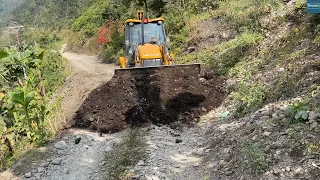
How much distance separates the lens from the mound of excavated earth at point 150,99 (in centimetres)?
796

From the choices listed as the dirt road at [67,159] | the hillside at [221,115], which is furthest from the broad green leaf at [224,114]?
the dirt road at [67,159]

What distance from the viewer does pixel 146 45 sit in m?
10.4

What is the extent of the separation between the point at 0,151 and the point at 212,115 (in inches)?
200

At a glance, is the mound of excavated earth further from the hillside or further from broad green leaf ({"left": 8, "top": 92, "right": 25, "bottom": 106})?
broad green leaf ({"left": 8, "top": 92, "right": 25, "bottom": 106})

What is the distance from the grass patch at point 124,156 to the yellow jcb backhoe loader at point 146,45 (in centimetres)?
320

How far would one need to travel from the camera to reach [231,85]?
8.97 meters

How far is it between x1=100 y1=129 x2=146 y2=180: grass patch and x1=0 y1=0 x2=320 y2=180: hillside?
19 mm

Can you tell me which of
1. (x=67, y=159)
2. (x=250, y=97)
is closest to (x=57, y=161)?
(x=67, y=159)

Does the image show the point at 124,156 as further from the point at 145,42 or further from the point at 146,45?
the point at 145,42

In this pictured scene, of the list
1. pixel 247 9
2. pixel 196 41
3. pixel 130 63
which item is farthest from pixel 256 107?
pixel 196 41

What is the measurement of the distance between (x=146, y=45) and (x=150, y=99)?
2.57 m

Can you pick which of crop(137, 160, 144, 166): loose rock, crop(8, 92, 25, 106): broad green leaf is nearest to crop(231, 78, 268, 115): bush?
crop(137, 160, 144, 166): loose rock

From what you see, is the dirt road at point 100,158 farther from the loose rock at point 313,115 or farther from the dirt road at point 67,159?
the loose rock at point 313,115

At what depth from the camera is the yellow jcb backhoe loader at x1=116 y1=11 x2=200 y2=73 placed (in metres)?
9.98
